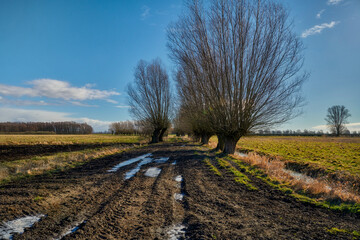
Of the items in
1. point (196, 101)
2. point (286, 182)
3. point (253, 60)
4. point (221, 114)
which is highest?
point (253, 60)

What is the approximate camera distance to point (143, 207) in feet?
14.3

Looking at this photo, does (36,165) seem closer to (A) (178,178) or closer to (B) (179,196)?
(A) (178,178)

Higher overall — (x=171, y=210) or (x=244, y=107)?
(x=244, y=107)

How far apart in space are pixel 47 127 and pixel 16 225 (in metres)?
137

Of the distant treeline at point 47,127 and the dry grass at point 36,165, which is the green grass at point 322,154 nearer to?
the dry grass at point 36,165

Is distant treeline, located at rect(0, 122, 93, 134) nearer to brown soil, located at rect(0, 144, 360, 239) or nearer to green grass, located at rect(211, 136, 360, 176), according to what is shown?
green grass, located at rect(211, 136, 360, 176)

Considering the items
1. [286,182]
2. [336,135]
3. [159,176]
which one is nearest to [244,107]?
[286,182]

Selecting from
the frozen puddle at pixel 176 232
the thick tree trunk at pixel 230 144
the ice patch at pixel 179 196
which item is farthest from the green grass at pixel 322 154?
the frozen puddle at pixel 176 232

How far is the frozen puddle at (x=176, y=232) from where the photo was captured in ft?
10.3

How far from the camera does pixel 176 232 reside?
329 centimetres

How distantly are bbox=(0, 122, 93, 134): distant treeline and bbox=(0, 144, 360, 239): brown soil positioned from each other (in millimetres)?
123074

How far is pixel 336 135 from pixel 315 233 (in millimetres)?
70698

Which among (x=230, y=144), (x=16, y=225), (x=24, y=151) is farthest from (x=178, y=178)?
(x=24, y=151)

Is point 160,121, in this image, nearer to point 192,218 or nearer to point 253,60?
point 253,60
